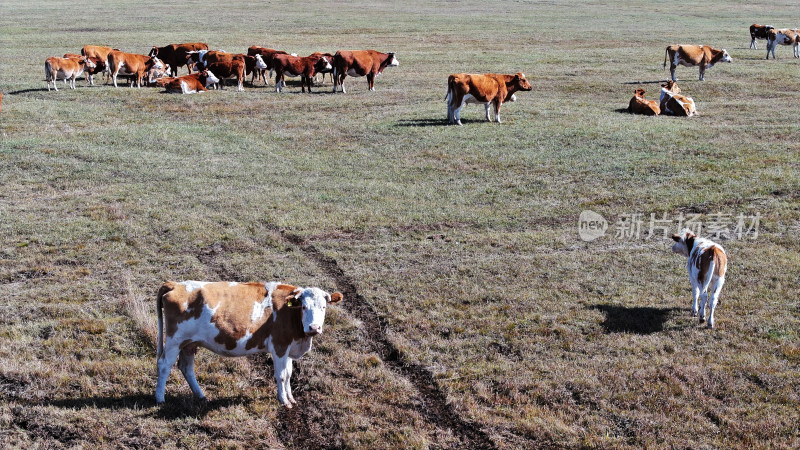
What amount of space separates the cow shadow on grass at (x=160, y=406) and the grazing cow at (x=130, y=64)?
24.2m

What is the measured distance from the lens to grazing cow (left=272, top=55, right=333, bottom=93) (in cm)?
3134

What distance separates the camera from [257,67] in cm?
3275

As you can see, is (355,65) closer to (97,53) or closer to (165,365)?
(97,53)

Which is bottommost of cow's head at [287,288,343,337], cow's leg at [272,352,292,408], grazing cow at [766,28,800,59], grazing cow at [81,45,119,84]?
cow's leg at [272,352,292,408]

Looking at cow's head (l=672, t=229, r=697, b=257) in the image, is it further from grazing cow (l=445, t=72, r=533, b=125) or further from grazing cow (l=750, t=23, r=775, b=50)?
grazing cow (l=750, t=23, r=775, b=50)

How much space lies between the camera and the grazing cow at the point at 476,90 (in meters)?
25.1

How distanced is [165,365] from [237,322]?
91 cm

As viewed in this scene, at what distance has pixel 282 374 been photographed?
29.1ft

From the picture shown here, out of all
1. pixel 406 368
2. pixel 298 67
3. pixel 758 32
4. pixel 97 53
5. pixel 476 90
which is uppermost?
pixel 758 32

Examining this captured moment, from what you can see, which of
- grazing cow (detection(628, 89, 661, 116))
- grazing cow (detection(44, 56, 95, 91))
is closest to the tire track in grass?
grazing cow (detection(628, 89, 661, 116))

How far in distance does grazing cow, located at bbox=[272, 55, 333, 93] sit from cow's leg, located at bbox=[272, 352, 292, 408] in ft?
77.8

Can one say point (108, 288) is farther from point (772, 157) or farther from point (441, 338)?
point (772, 157)

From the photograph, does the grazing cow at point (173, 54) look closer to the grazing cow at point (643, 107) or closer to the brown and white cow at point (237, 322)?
the grazing cow at point (643, 107)
